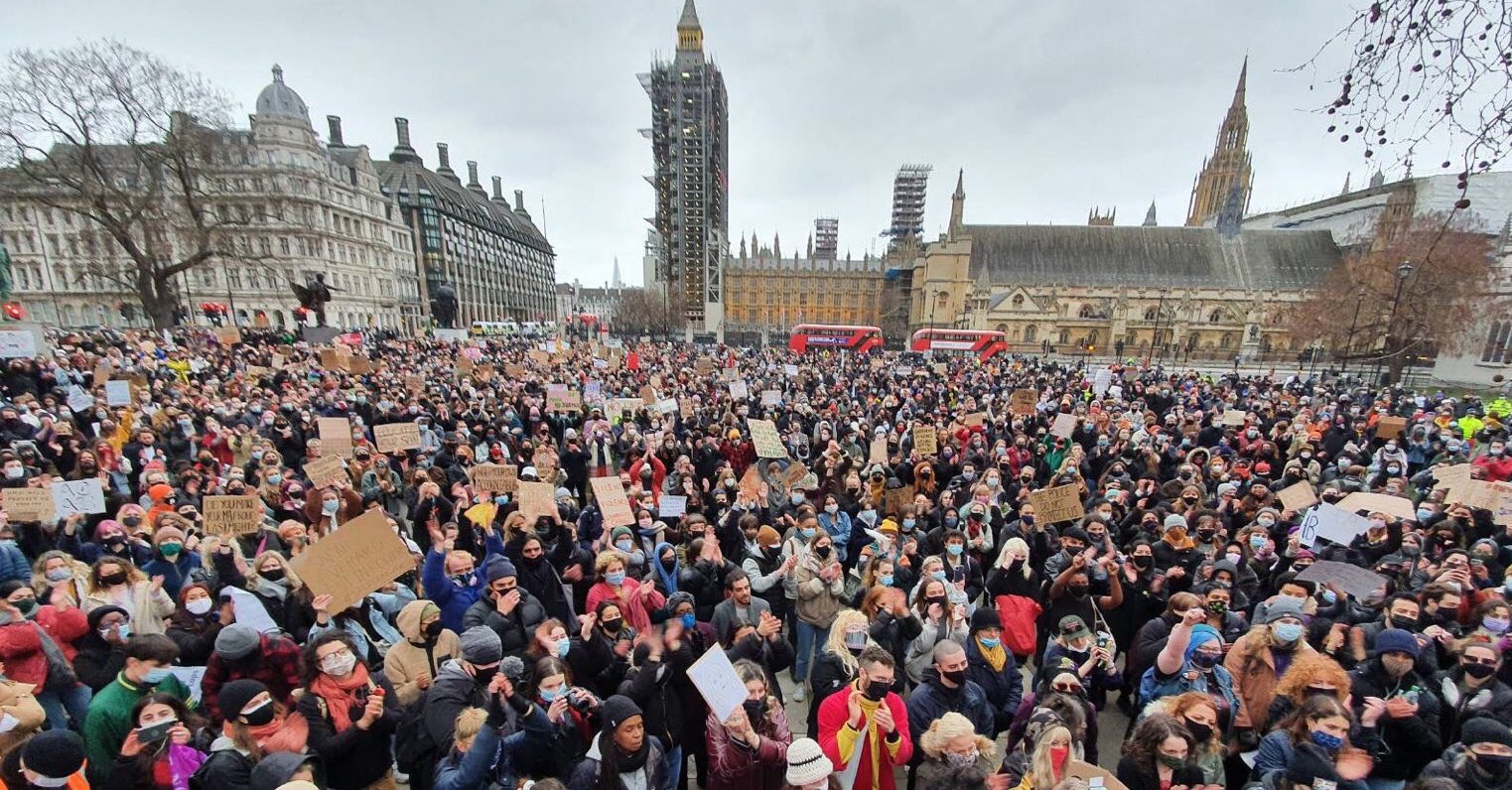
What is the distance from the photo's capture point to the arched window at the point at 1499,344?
2909 centimetres

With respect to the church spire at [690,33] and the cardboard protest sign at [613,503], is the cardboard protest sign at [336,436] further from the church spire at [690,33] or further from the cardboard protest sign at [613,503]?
the church spire at [690,33]

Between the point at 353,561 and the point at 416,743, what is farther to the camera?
the point at 353,561

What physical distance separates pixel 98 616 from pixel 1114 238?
79807 mm

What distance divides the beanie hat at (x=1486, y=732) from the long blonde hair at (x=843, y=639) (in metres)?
2.77

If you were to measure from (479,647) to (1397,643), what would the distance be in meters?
5.05

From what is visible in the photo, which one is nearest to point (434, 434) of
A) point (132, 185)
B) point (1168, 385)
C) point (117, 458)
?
point (117, 458)

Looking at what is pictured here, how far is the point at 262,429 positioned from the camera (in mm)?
10219

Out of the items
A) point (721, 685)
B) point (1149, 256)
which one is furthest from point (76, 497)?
point (1149, 256)

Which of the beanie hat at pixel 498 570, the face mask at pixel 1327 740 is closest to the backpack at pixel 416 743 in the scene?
the beanie hat at pixel 498 570

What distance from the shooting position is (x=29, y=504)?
561 centimetres

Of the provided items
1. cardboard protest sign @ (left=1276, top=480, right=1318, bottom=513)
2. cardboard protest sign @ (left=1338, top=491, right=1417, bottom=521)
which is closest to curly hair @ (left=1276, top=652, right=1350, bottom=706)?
cardboard protest sign @ (left=1338, top=491, right=1417, bottom=521)

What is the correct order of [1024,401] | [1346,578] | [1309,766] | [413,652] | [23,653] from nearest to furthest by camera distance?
[1309,766]
[23,653]
[413,652]
[1346,578]
[1024,401]

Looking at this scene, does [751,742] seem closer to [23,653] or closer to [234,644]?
[234,644]

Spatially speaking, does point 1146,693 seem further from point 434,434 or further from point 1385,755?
point 434,434
